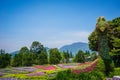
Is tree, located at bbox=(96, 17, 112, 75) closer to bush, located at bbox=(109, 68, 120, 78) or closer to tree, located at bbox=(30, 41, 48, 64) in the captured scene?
bush, located at bbox=(109, 68, 120, 78)

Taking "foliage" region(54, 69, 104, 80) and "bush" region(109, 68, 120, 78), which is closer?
"foliage" region(54, 69, 104, 80)

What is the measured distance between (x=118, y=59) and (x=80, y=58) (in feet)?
173

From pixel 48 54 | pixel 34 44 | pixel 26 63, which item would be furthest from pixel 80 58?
pixel 26 63

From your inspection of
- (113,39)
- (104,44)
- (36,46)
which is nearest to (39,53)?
(36,46)

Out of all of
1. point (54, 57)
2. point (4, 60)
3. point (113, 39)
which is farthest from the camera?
point (54, 57)

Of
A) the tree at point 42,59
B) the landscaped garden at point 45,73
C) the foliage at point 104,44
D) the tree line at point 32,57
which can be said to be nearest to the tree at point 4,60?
the tree line at point 32,57

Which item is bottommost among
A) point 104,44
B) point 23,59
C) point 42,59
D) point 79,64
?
point 79,64

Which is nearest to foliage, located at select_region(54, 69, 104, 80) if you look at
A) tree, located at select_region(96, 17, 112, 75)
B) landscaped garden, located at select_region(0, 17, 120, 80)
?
landscaped garden, located at select_region(0, 17, 120, 80)

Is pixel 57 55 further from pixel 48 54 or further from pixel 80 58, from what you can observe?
pixel 80 58

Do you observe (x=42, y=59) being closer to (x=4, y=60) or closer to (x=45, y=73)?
(x=4, y=60)

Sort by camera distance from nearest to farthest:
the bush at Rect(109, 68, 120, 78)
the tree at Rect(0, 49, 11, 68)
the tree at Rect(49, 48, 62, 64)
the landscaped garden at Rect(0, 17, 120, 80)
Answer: the landscaped garden at Rect(0, 17, 120, 80) → the bush at Rect(109, 68, 120, 78) → the tree at Rect(0, 49, 11, 68) → the tree at Rect(49, 48, 62, 64)

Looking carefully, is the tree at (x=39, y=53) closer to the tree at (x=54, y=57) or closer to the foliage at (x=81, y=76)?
the tree at (x=54, y=57)

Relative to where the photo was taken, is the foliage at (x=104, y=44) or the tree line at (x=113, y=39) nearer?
the foliage at (x=104, y=44)

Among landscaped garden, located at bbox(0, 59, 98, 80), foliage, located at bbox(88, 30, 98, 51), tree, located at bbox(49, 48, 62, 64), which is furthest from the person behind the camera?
tree, located at bbox(49, 48, 62, 64)
